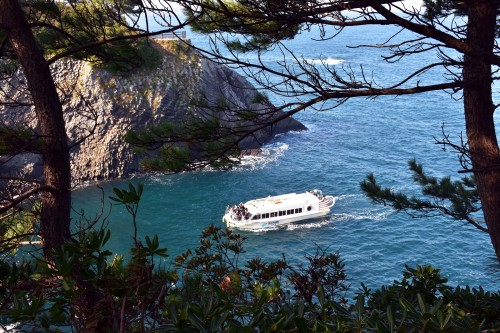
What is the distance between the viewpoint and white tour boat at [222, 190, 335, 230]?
20.3 meters

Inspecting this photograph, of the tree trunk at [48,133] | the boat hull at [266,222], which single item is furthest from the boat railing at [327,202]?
the tree trunk at [48,133]

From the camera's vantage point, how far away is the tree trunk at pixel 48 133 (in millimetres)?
3586

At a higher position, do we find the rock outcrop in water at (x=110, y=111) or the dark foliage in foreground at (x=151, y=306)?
the rock outcrop in water at (x=110, y=111)

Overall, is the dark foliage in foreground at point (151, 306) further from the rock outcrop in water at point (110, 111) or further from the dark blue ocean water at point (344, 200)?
the rock outcrop in water at point (110, 111)

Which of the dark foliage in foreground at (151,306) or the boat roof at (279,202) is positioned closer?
the dark foliage in foreground at (151,306)

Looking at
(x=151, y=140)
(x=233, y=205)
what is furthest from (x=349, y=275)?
(x=151, y=140)

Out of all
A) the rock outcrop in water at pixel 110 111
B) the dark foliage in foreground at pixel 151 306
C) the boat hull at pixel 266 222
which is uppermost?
the rock outcrop in water at pixel 110 111

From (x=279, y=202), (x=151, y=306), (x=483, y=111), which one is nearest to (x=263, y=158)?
(x=279, y=202)

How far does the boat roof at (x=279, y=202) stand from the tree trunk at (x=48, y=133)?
1689 centimetres

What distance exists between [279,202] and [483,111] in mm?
17461

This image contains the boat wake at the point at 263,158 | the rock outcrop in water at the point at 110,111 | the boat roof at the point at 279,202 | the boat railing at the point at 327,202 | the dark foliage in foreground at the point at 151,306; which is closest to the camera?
the dark foliage in foreground at the point at 151,306

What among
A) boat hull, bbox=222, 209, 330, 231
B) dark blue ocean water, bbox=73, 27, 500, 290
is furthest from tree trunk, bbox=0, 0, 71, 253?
boat hull, bbox=222, 209, 330, 231

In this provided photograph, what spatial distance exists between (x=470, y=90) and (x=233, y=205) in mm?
18567

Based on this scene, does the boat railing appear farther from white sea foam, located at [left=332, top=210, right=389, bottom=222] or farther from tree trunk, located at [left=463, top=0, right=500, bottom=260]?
tree trunk, located at [left=463, top=0, right=500, bottom=260]
